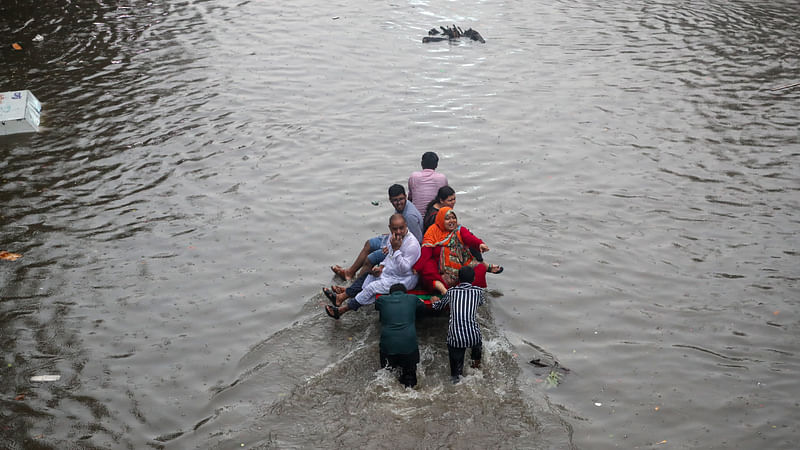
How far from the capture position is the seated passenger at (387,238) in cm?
802

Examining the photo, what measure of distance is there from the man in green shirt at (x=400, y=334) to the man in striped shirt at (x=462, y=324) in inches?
15.0

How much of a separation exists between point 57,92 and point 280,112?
16.2ft

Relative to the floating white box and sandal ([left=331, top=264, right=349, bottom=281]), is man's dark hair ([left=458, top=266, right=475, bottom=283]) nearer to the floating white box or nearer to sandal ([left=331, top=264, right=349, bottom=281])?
sandal ([left=331, top=264, right=349, bottom=281])

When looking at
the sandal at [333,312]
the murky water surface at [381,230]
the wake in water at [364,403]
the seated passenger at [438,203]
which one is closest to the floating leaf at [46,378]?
A: the murky water surface at [381,230]

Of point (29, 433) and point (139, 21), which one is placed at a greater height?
point (139, 21)

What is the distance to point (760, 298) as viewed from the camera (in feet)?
27.1

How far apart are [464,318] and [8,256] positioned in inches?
247

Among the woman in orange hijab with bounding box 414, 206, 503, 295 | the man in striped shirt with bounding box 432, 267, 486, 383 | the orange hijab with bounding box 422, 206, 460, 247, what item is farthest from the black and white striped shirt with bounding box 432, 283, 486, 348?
the orange hijab with bounding box 422, 206, 460, 247

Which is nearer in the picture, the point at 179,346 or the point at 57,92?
the point at 179,346

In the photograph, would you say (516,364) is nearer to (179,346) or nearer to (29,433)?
(179,346)

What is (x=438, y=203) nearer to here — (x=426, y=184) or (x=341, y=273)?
(x=426, y=184)

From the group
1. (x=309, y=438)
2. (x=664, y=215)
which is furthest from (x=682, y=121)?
(x=309, y=438)

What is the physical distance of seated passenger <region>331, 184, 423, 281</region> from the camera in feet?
26.3

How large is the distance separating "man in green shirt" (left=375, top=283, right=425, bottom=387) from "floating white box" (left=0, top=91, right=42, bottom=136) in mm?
9039
